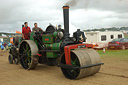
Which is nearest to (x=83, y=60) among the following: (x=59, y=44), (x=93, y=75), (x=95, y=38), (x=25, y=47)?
(x=93, y=75)

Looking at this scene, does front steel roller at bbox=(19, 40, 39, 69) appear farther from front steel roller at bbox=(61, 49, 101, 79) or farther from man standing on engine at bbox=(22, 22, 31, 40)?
front steel roller at bbox=(61, 49, 101, 79)

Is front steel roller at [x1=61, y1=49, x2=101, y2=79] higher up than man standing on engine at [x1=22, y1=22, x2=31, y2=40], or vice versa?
man standing on engine at [x1=22, y1=22, x2=31, y2=40]

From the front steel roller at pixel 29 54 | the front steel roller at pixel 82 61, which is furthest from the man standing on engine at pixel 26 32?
the front steel roller at pixel 82 61

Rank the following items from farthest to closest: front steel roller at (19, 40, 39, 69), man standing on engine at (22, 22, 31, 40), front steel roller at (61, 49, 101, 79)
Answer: man standing on engine at (22, 22, 31, 40), front steel roller at (19, 40, 39, 69), front steel roller at (61, 49, 101, 79)

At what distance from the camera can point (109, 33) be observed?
19828 millimetres

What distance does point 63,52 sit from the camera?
5.87 meters

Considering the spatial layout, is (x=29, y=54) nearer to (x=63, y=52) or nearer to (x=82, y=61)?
(x=63, y=52)

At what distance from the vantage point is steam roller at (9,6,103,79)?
4989 millimetres

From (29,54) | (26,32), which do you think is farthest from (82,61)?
(26,32)

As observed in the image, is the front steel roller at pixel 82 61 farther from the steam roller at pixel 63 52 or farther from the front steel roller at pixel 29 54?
the front steel roller at pixel 29 54

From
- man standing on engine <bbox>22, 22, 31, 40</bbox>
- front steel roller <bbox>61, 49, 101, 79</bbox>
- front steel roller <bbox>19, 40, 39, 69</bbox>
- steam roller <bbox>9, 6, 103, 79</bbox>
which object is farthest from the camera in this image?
man standing on engine <bbox>22, 22, 31, 40</bbox>

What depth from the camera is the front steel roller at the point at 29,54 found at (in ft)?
21.9

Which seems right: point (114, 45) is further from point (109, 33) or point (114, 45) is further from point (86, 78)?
point (86, 78)

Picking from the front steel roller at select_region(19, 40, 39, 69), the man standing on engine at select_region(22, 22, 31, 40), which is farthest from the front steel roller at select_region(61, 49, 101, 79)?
the man standing on engine at select_region(22, 22, 31, 40)
